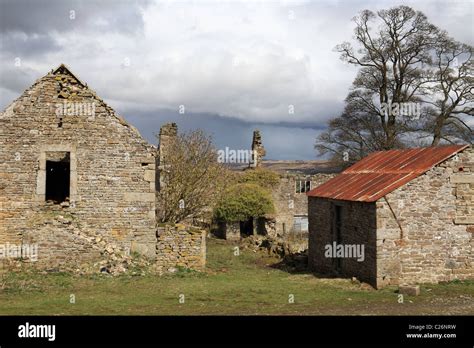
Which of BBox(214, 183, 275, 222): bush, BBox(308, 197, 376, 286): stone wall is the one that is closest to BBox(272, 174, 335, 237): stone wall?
BBox(214, 183, 275, 222): bush

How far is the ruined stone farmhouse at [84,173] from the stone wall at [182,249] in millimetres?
35

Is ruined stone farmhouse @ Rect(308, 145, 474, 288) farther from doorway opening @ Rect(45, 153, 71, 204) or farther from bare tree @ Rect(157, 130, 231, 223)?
doorway opening @ Rect(45, 153, 71, 204)

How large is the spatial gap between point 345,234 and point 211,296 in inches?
245

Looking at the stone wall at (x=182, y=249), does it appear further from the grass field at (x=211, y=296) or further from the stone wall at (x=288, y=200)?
the stone wall at (x=288, y=200)

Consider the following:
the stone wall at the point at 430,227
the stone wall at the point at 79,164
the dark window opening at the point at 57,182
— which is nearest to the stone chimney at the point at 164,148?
the dark window opening at the point at 57,182

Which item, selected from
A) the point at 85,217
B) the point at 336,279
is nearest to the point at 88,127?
the point at 85,217

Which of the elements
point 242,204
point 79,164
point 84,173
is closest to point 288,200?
point 242,204

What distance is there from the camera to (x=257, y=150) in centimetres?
4294

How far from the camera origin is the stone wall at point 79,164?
1923 cm

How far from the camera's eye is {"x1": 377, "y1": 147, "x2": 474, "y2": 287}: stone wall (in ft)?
54.1

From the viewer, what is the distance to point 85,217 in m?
19.6

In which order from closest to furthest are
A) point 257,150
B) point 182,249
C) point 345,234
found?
point 345,234 < point 182,249 < point 257,150

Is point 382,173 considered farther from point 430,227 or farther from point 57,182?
point 57,182
